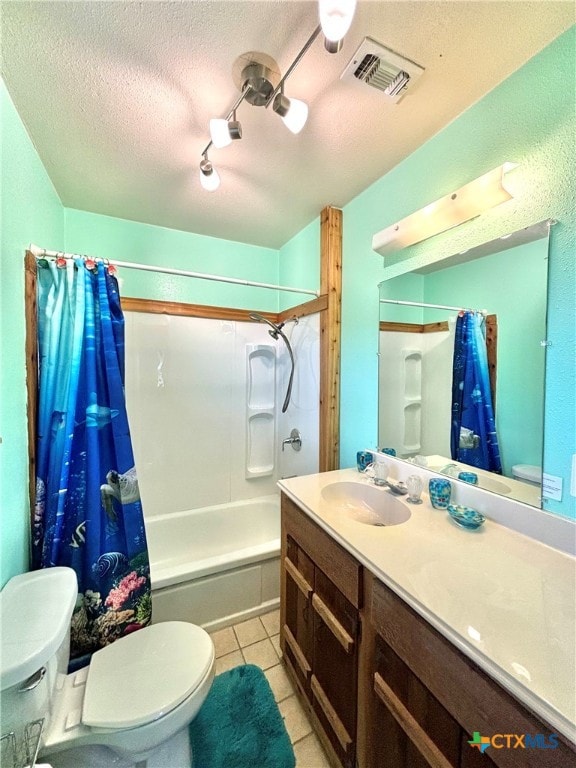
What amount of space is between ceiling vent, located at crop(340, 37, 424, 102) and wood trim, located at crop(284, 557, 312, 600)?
1887mm

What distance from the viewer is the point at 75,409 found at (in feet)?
4.20

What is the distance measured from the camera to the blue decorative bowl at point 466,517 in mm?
1008

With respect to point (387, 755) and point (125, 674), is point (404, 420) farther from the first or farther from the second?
point (125, 674)

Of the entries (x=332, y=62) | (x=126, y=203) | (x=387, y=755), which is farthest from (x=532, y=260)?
(x=126, y=203)

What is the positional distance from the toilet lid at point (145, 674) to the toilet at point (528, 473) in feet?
4.33

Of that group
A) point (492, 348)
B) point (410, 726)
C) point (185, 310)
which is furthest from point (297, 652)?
point (185, 310)

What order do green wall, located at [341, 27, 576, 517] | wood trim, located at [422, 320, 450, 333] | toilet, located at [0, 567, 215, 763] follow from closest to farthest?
toilet, located at [0, 567, 215, 763], green wall, located at [341, 27, 576, 517], wood trim, located at [422, 320, 450, 333]

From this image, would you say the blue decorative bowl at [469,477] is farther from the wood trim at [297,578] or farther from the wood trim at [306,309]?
the wood trim at [306,309]

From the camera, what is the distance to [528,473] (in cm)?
101

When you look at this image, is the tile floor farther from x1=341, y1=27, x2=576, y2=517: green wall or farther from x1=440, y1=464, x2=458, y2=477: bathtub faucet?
x1=341, y1=27, x2=576, y2=517: green wall

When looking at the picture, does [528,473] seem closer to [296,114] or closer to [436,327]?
[436,327]

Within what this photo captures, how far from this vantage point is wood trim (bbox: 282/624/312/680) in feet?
4.00


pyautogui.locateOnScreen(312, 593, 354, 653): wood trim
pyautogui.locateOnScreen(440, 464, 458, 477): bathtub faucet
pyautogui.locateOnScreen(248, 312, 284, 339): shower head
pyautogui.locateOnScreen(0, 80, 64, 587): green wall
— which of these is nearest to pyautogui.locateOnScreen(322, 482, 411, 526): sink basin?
pyautogui.locateOnScreen(440, 464, 458, 477): bathtub faucet

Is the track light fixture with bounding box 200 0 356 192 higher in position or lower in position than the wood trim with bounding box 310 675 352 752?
higher
